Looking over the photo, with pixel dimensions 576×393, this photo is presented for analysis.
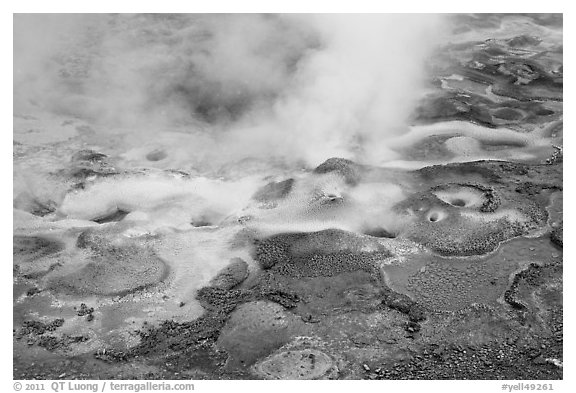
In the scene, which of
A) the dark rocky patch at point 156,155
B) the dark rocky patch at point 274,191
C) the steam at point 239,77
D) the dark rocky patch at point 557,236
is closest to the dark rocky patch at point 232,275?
the dark rocky patch at point 274,191

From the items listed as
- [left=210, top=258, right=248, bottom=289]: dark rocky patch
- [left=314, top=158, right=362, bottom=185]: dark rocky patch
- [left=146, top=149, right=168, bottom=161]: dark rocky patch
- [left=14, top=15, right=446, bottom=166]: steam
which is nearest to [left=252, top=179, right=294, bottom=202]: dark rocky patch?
[left=314, top=158, right=362, bottom=185]: dark rocky patch

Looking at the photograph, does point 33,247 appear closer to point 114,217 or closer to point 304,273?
point 114,217

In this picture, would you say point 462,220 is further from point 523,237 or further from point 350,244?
point 350,244

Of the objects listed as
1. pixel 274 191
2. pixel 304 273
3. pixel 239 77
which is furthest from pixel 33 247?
pixel 239 77

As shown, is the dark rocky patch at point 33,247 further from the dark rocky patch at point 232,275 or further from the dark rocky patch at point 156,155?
the dark rocky patch at point 156,155

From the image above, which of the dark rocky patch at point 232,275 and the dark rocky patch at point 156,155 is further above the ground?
the dark rocky patch at point 156,155

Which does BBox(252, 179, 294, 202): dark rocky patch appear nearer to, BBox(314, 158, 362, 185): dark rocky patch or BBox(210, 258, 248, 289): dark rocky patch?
BBox(314, 158, 362, 185): dark rocky patch

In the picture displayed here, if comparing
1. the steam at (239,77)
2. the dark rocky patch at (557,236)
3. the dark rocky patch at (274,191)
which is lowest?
the dark rocky patch at (557,236)

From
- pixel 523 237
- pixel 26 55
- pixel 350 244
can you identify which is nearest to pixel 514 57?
pixel 523 237
